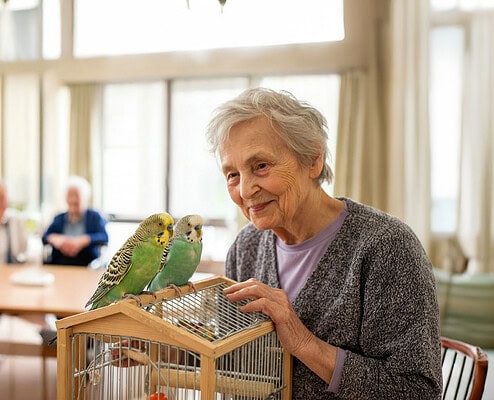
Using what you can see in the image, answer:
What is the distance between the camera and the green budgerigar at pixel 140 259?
3.54 feet

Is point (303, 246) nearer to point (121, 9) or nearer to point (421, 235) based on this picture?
point (421, 235)

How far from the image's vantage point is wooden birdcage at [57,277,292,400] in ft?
3.24

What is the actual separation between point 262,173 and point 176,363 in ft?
1.41

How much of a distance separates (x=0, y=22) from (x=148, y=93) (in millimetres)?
2092

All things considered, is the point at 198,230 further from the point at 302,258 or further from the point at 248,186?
the point at 302,258

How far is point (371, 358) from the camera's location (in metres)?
1.25

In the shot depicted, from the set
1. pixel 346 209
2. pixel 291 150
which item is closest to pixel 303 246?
pixel 346 209

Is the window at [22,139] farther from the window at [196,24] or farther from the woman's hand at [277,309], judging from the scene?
the woman's hand at [277,309]

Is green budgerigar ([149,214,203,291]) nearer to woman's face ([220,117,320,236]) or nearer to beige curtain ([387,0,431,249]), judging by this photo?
woman's face ([220,117,320,236])

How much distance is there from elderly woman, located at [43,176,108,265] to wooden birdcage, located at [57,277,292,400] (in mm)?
3759

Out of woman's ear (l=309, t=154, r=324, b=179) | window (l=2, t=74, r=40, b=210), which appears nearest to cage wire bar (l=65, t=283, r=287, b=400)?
woman's ear (l=309, t=154, r=324, b=179)

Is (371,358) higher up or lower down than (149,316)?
lower down

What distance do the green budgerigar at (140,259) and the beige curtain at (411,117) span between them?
4044mm

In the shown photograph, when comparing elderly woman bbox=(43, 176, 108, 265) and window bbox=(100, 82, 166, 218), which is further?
window bbox=(100, 82, 166, 218)
